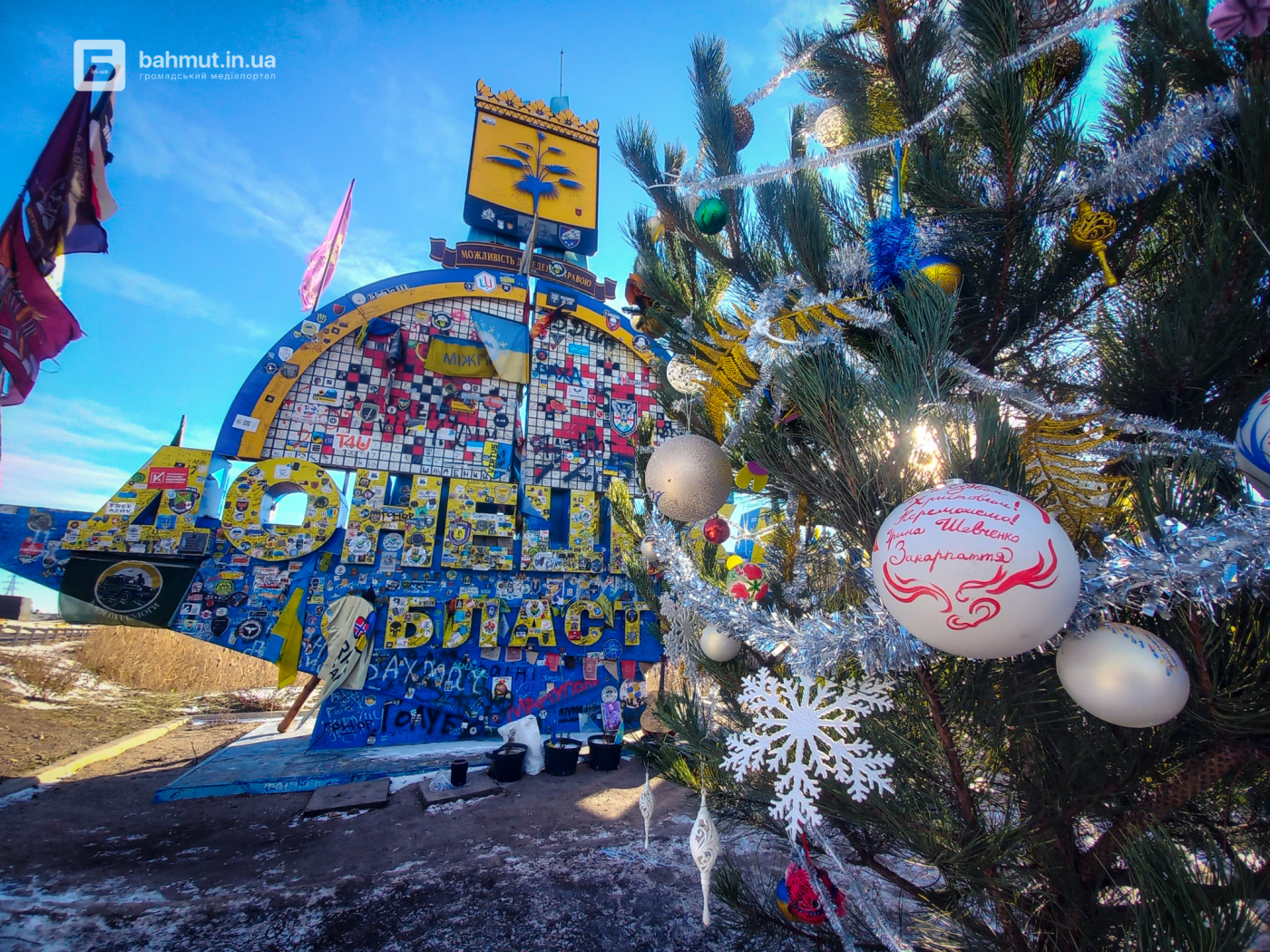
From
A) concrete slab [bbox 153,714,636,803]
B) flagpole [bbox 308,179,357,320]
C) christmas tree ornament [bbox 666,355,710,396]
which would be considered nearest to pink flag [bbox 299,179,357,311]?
flagpole [bbox 308,179,357,320]

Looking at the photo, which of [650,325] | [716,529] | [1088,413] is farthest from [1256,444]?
[650,325]

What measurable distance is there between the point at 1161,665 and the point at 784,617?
0.72 meters

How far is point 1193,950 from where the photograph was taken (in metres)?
0.81

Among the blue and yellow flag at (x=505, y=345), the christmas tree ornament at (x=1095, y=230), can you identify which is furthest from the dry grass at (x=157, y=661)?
the christmas tree ornament at (x=1095, y=230)

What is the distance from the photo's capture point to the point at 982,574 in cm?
86

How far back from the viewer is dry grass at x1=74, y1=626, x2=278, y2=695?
9.00m

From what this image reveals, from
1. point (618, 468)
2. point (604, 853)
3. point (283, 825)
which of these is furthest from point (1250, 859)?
point (618, 468)

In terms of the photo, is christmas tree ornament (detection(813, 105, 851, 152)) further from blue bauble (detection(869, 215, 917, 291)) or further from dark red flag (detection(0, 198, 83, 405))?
dark red flag (detection(0, 198, 83, 405))

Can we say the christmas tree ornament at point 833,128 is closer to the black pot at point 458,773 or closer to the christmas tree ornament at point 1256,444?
the christmas tree ornament at point 1256,444

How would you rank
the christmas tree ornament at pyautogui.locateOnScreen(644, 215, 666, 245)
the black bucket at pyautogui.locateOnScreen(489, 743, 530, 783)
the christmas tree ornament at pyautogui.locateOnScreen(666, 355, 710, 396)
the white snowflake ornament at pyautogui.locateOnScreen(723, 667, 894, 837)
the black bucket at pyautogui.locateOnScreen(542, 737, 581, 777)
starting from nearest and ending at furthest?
the white snowflake ornament at pyautogui.locateOnScreen(723, 667, 894, 837)
the christmas tree ornament at pyautogui.locateOnScreen(666, 355, 710, 396)
the christmas tree ornament at pyautogui.locateOnScreen(644, 215, 666, 245)
the black bucket at pyautogui.locateOnScreen(489, 743, 530, 783)
the black bucket at pyautogui.locateOnScreen(542, 737, 581, 777)

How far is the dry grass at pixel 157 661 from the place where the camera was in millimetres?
9000

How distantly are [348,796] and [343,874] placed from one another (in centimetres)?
150

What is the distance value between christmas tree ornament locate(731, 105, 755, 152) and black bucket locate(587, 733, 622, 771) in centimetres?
569

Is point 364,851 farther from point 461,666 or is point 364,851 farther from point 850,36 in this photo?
point 850,36
